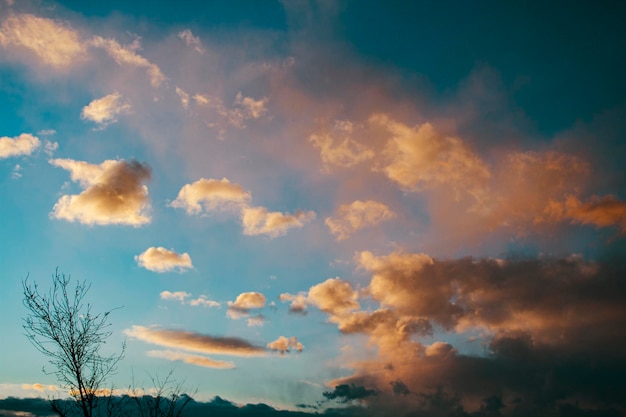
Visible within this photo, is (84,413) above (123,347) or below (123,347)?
below

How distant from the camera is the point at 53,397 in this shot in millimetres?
19438

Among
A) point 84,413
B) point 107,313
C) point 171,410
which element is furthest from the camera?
point 171,410

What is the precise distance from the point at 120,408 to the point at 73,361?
4499 mm

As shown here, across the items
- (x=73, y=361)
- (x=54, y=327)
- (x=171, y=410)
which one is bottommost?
(x=171, y=410)

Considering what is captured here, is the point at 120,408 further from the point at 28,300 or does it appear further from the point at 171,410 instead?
the point at 28,300

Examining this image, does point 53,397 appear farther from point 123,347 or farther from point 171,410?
point 171,410

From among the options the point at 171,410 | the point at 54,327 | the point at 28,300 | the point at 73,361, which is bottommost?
the point at 171,410

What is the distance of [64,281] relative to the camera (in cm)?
2128

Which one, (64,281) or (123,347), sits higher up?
(64,281)

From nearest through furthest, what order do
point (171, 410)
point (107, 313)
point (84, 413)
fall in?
1. point (84, 413)
2. point (107, 313)
3. point (171, 410)

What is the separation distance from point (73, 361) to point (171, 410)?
758 cm

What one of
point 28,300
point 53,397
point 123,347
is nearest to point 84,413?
point 53,397

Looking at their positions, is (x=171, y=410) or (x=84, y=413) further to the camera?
(x=171, y=410)

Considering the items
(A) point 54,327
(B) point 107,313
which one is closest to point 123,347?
(B) point 107,313
